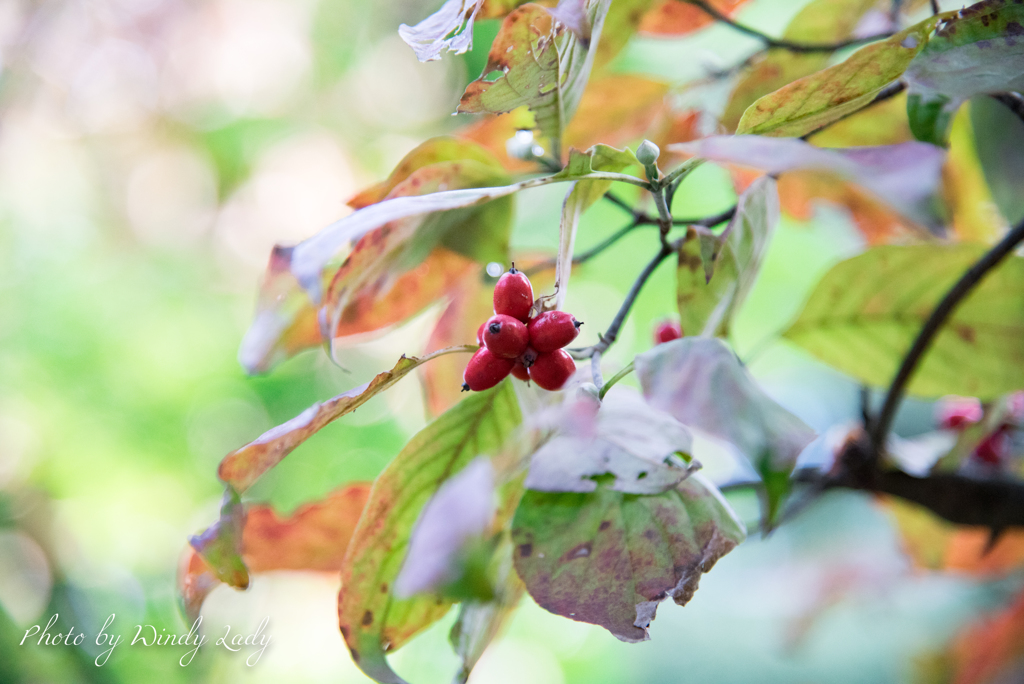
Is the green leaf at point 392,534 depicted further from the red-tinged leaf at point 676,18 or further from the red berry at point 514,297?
the red-tinged leaf at point 676,18

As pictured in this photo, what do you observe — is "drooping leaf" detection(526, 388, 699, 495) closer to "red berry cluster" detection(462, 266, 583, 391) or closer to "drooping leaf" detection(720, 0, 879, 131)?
"red berry cluster" detection(462, 266, 583, 391)

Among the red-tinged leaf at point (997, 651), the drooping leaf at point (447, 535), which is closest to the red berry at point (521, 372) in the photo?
the drooping leaf at point (447, 535)

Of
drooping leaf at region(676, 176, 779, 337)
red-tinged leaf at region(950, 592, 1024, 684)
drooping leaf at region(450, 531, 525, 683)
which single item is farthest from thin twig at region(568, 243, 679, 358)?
red-tinged leaf at region(950, 592, 1024, 684)

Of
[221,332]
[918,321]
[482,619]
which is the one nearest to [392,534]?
[482,619]

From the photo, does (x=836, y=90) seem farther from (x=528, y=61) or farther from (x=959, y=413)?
(x=959, y=413)

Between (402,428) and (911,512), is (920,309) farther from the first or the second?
(402,428)
